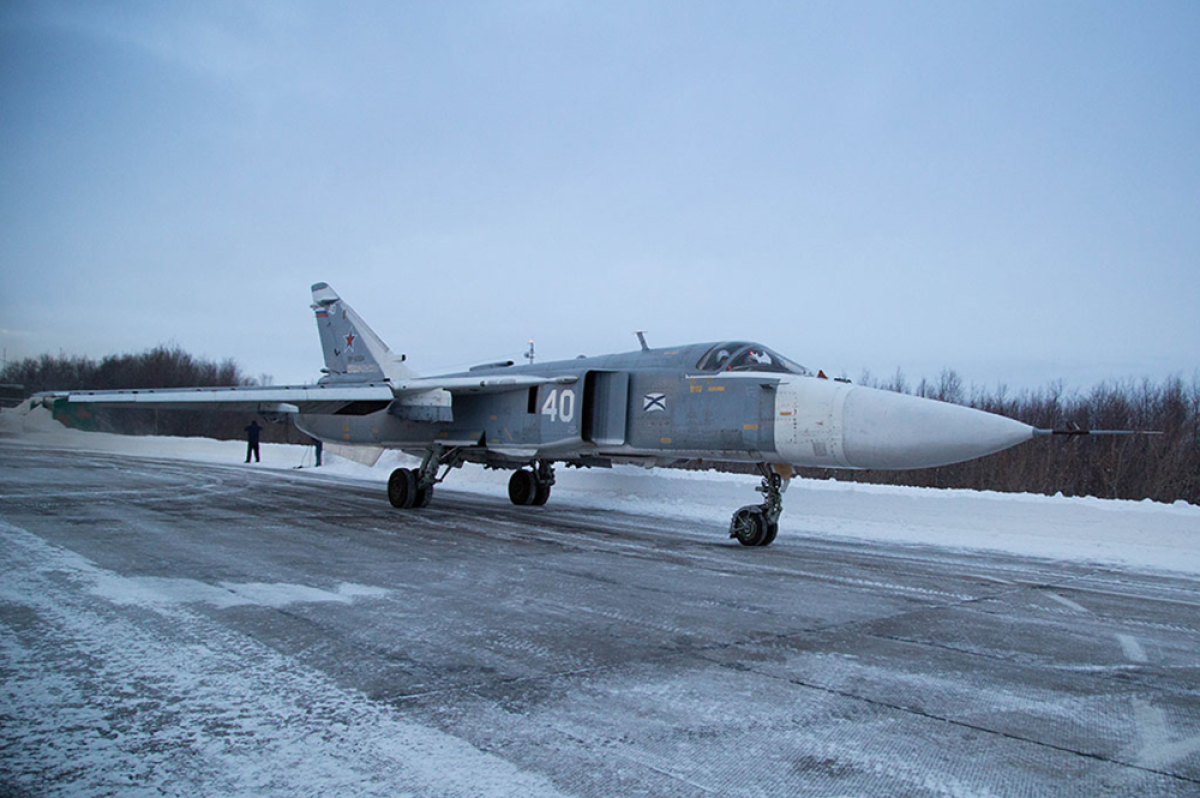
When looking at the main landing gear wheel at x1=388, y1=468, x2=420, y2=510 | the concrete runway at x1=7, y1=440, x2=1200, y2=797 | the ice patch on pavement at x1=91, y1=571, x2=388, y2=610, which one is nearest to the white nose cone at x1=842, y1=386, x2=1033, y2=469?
the concrete runway at x1=7, y1=440, x2=1200, y2=797

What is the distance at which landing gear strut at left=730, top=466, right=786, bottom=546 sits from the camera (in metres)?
9.42

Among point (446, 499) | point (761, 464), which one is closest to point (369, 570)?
point (761, 464)

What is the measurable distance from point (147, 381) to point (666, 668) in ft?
123

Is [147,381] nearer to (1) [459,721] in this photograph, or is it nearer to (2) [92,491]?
(2) [92,491]

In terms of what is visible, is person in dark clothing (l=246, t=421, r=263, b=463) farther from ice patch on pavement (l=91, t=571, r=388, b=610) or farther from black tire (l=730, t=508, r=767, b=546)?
ice patch on pavement (l=91, t=571, r=388, b=610)

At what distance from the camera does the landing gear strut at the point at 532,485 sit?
14961 mm

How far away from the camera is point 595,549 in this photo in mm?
8641

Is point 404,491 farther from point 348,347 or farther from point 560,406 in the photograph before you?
point 348,347

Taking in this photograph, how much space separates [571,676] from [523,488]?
11.3 meters

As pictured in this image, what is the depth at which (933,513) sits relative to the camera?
1314 centimetres

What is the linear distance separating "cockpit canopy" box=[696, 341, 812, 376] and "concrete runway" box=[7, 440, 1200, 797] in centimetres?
278

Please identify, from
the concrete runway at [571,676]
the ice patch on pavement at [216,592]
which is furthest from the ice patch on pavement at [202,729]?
the ice patch on pavement at [216,592]

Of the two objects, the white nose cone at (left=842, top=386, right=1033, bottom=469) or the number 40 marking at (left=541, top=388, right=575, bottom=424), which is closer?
the white nose cone at (left=842, top=386, right=1033, bottom=469)

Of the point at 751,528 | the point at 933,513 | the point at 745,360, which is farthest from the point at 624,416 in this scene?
the point at 933,513
